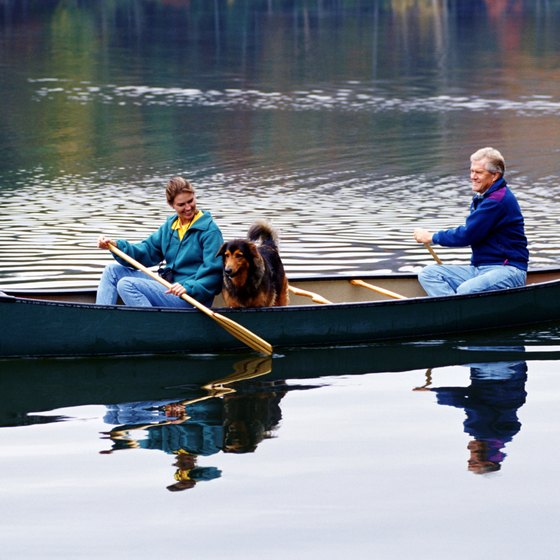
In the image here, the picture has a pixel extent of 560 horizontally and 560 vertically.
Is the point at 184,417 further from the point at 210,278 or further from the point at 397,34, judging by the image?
the point at 397,34

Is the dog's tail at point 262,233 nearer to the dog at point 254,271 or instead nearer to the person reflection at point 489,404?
the dog at point 254,271

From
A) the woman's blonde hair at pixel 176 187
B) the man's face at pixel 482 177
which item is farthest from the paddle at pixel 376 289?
the woman's blonde hair at pixel 176 187

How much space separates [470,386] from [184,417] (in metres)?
2.09

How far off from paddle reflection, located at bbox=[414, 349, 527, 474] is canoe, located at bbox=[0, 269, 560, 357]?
32.3 inches

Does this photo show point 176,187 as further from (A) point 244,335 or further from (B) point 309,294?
(B) point 309,294

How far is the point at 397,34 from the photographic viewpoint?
59.4 metres

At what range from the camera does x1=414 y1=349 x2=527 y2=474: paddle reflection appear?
25.4ft

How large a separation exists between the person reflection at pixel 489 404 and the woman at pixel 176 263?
187 centimetres

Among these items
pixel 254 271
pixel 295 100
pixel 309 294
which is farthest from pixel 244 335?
pixel 295 100

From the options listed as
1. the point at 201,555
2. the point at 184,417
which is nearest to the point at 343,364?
the point at 184,417

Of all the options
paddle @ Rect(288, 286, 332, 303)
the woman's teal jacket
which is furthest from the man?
the woman's teal jacket

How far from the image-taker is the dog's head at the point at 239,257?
383 inches

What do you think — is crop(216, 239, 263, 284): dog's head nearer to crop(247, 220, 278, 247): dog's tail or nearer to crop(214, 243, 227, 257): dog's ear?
crop(214, 243, 227, 257): dog's ear

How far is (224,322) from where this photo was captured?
397 inches
